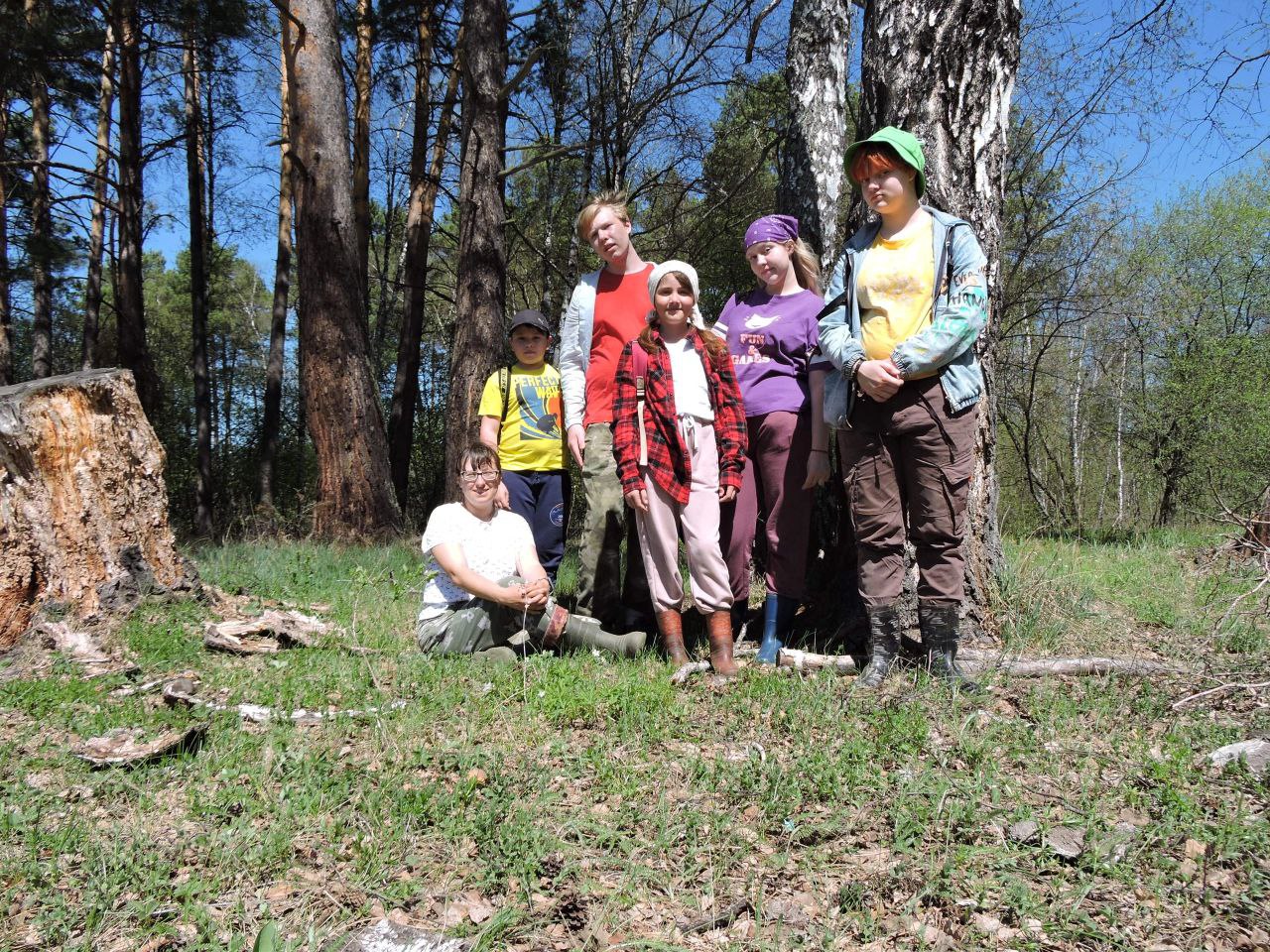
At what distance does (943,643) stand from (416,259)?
1119 centimetres

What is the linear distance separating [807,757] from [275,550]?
208 inches

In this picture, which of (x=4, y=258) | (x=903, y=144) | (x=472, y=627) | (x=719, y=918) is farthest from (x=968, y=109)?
(x=4, y=258)

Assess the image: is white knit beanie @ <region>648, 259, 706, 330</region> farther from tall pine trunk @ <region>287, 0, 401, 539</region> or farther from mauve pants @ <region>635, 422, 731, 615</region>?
tall pine trunk @ <region>287, 0, 401, 539</region>

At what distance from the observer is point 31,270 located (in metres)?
9.59

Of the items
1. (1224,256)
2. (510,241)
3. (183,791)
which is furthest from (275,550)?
(1224,256)

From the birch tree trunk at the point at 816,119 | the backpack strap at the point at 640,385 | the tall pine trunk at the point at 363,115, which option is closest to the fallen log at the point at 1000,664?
the backpack strap at the point at 640,385

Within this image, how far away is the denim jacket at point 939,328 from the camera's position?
3.14 metres

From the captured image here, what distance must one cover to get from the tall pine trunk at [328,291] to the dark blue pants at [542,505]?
3844 mm

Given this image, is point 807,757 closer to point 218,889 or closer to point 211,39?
point 218,889

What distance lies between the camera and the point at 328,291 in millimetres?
7633

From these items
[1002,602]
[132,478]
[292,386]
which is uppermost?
[292,386]

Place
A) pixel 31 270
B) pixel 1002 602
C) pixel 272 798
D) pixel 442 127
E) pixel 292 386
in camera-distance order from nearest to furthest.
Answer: pixel 272 798
pixel 1002 602
pixel 31 270
pixel 442 127
pixel 292 386

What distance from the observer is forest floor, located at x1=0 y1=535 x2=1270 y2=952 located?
199cm

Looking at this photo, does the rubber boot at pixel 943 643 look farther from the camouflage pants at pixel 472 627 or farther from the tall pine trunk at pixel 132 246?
the tall pine trunk at pixel 132 246
